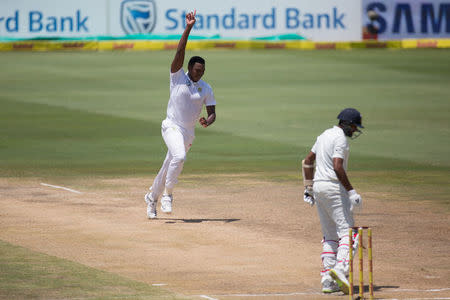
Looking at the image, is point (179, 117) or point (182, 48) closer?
point (182, 48)

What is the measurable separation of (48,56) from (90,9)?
250cm

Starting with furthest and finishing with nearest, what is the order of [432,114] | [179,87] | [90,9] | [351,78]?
[90,9] → [351,78] → [432,114] → [179,87]

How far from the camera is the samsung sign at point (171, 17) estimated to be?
37.2 meters

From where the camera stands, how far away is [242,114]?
27.8 metres

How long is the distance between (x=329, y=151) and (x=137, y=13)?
1124 inches

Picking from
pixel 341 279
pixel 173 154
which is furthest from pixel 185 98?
pixel 341 279

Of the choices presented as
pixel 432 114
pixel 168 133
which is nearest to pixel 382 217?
pixel 168 133

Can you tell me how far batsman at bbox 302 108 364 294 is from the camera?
9.86 meters

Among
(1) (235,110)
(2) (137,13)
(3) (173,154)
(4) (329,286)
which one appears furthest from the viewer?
(2) (137,13)

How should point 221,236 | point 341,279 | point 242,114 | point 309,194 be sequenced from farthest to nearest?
point 242,114, point 221,236, point 309,194, point 341,279

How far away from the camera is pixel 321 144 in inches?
398

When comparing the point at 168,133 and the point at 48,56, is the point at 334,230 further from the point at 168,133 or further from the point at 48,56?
the point at 48,56

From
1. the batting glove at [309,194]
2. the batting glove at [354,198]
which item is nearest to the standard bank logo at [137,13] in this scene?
the batting glove at [309,194]

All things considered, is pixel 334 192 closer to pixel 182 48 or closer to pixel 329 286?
pixel 329 286
